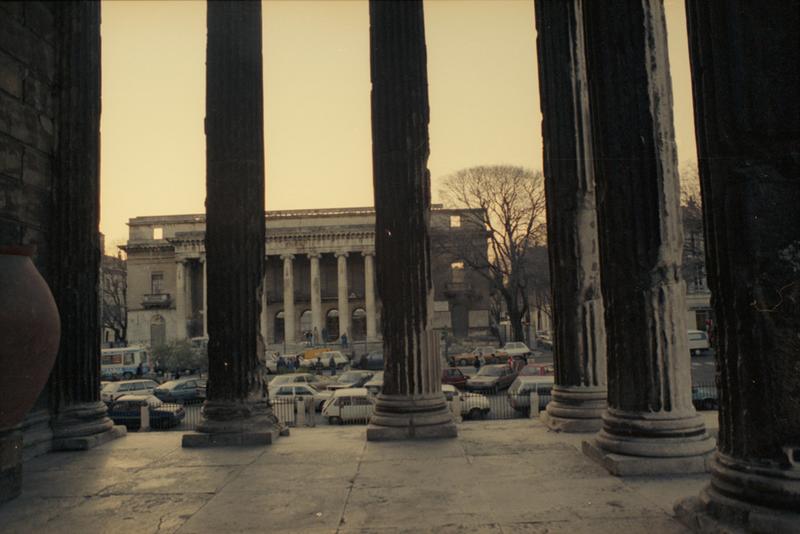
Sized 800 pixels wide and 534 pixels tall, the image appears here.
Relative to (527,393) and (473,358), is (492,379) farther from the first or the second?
(473,358)

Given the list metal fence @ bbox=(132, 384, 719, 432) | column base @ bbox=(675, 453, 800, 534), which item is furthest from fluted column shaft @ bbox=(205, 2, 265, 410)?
metal fence @ bbox=(132, 384, 719, 432)

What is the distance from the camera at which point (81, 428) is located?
799 centimetres

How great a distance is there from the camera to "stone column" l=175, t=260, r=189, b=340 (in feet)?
192

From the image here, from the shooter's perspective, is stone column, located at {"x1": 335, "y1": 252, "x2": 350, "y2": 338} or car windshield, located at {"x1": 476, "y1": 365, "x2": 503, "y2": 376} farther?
stone column, located at {"x1": 335, "y1": 252, "x2": 350, "y2": 338}

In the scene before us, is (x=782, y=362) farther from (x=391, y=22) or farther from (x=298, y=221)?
(x=298, y=221)

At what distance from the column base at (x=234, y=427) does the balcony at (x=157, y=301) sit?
5656 cm

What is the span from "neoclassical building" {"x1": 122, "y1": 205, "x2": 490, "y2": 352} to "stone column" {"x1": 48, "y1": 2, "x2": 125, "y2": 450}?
44.1 m

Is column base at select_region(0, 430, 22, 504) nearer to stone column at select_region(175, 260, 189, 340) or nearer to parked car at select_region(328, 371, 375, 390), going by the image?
parked car at select_region(328, 371, 375, 390)

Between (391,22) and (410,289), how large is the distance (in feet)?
11.9

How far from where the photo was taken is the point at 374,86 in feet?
29.0

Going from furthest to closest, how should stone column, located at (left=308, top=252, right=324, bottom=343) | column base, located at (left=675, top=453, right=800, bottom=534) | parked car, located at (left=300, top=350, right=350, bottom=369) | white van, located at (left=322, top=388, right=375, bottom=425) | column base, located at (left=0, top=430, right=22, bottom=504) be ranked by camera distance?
stone column, located at (left=308, top=252, right=324, bottom=343) < parked car, located at (left=300, top=350, right=350, bottom=369) < white van, located at (left=322, top=388, right=375, bottom=425) < column base, located at (left=0, top=430, right=22, bottom=504) < column base, located at (left=675, top=453, right=800, bottom=534)

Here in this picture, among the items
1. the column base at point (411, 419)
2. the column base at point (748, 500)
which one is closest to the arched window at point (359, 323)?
the column base at point (411, 419)

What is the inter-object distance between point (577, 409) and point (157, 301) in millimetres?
58789

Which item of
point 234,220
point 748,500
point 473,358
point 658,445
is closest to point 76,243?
point 234,220
